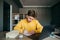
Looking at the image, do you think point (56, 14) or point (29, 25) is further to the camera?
point (56, 14)

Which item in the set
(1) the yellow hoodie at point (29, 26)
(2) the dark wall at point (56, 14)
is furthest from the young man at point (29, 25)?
(2) the dark wall at point (56, 14)

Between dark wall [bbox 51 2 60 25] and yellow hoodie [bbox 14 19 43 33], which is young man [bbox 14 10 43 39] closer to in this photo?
yellow hoodie [bbox 14 19 43 33]

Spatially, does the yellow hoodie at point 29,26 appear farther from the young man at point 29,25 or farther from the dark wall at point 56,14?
the dark wall at point 56,14

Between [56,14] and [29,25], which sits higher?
[56,14]

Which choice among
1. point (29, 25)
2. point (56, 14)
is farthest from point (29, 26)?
point (56, 14)

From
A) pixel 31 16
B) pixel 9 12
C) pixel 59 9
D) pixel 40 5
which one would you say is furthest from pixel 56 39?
pixel 40 5

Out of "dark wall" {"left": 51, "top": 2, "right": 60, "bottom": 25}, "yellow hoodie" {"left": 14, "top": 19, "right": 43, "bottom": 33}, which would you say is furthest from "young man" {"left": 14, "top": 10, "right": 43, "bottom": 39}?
"dark wall" {"left": 51, "top": 2, "right": 60, "bottom": 25}

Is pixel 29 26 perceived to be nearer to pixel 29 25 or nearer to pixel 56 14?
pixel 29 25

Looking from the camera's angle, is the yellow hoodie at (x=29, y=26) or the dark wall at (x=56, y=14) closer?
the yellow hoodie at (x=29, y=26)

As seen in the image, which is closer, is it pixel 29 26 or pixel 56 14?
pixel 29 26

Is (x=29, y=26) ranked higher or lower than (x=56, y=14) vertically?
lower

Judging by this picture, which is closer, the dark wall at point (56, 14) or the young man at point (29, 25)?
the young man at point (29, 25)

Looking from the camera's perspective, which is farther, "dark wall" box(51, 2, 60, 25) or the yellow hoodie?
"dark wall" box(51, 2, 60, 25)

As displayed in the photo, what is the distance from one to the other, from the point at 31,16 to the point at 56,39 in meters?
1.21
